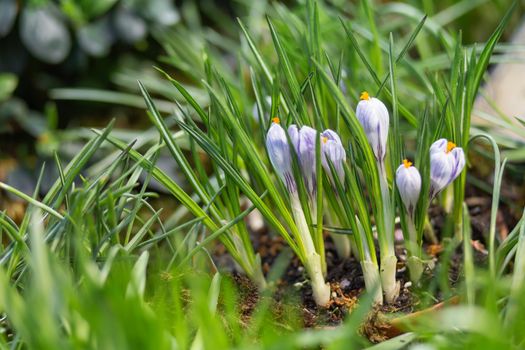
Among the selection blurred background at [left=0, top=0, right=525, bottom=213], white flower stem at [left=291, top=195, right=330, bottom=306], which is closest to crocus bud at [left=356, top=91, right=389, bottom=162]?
white flower stem at [left=291, top=195, right=330, bottom=306]

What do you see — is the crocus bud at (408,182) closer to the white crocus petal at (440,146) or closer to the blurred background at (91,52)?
the white crocus petal at (440,146)

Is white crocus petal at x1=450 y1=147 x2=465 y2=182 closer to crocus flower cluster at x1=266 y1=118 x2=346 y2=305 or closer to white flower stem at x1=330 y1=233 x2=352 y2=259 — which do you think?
crocus flower cluster at x1=266 y1=118 x2=346 y2=305

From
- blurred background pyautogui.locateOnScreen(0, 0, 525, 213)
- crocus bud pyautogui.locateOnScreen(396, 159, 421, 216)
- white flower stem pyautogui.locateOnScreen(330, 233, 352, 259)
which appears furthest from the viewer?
blurred background pyautogui.locateOnScreen(0, 0, 525, 213)

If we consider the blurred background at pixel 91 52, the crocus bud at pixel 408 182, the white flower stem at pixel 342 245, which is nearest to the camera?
the crocus bud at pixel 408 182

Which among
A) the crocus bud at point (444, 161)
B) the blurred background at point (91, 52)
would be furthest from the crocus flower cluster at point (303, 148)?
the blurred background at point (91, 52)

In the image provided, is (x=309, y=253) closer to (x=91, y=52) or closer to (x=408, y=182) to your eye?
(x=408, y=182)
